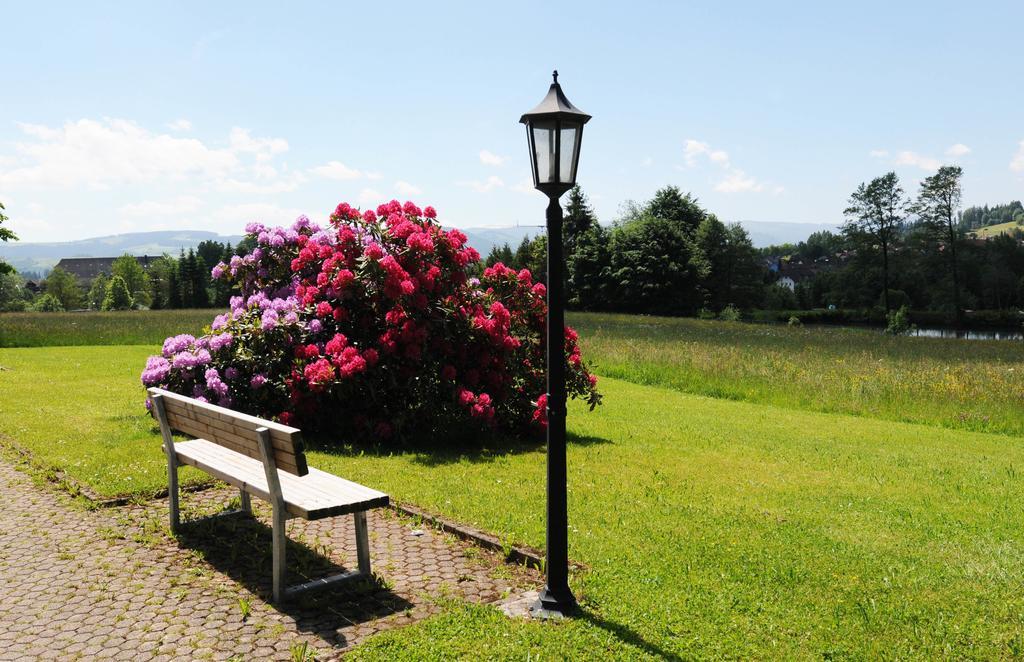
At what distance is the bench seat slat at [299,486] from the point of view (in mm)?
4488

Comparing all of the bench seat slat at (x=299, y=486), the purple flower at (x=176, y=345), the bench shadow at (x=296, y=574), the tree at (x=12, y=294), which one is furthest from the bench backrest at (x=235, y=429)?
the tree at (x=12, y=294)

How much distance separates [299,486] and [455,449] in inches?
181

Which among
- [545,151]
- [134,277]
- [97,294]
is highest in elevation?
[134,277]

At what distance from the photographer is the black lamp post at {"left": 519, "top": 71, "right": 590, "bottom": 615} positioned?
4277mm

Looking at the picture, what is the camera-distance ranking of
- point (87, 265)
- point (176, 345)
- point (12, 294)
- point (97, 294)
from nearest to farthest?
point (176, 345) → point (12, 294) → point (97, 294) → point (87, 265)

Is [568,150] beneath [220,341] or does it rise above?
above

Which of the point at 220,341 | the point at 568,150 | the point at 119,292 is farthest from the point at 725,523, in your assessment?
the point at 119,292

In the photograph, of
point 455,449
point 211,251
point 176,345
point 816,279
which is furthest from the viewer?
point 211,251

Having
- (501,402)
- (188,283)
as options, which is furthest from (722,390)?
(188,283)

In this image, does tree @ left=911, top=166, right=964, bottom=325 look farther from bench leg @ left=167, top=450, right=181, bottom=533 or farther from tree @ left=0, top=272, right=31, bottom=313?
tree @ left=0, top=272, right=31, bottom=313

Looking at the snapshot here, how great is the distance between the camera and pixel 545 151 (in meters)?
4.32

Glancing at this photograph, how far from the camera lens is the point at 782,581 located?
4.88 meters

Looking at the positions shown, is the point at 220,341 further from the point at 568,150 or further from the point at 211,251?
the point at 211,251

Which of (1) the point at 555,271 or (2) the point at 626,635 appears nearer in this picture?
(2) the point at 626,635
